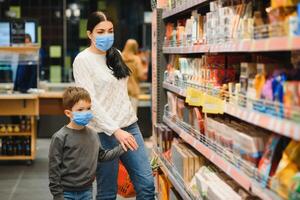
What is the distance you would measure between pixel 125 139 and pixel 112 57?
66cm

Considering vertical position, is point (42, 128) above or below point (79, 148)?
below

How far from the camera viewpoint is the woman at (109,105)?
393 cm

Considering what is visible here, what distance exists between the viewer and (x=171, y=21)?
5387 millimetres

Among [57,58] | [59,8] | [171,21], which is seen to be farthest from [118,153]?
[59,8]

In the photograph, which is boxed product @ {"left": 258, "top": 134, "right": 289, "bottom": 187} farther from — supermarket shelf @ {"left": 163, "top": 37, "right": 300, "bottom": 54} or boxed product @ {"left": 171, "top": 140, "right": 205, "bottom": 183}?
boxed product @ {"left": 171, "top": 140, "right": 205, "bottom": 183}

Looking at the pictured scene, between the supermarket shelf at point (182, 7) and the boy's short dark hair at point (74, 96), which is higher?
the supermarket shelf at point (182, 7)

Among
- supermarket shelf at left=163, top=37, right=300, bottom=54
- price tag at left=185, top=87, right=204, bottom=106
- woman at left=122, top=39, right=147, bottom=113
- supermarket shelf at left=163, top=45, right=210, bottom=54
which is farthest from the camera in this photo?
woman at left=122, top=39, right=147, bottom=113

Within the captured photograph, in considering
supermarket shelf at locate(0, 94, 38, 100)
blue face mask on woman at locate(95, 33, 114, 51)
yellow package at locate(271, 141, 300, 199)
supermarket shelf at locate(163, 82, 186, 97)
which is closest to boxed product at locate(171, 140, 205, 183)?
supermarket shelf at locate(163, 82, 186, 97)

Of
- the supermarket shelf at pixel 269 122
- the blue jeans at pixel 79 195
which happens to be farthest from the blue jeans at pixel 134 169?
the supermarket shelf at pixel 269 122

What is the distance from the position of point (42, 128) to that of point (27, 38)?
1.87 metres

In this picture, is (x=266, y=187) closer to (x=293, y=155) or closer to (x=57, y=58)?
(x=293, y=155)

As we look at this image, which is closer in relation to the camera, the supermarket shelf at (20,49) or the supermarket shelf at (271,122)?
the supermarket shelf at (271,122)

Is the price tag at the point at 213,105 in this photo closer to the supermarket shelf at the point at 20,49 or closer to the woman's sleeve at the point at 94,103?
the woman's sleeve at the point at 94,103

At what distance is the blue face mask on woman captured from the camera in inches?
156
